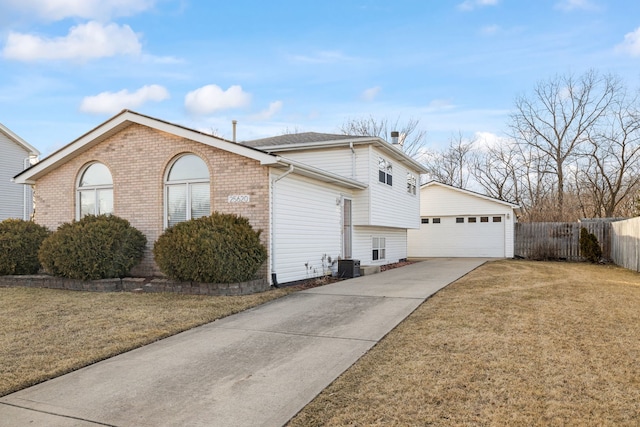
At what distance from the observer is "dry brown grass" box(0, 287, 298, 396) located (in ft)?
15.6

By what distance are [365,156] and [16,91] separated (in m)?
14.4

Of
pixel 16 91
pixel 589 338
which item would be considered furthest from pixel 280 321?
pixel 16 91

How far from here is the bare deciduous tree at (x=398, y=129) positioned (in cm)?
3616

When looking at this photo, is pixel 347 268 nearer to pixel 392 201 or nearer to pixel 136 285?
pixel 392 201

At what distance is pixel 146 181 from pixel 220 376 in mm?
8101

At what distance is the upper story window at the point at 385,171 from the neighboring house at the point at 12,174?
55.8 feet

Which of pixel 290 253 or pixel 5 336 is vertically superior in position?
pixel 290 253

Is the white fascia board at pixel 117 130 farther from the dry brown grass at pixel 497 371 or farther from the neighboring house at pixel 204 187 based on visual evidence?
the dry brown grass at pixel 497 371

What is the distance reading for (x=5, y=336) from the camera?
230 inches

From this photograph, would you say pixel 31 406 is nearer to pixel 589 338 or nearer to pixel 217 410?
pixel 217 410

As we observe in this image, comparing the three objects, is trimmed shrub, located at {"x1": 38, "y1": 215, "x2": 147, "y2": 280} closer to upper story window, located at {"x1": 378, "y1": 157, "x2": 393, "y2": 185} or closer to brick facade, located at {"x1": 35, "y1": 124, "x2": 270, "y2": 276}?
brick facade, located at {"x1": 35, "y1": 124, "x2": 270, "y2": 276}

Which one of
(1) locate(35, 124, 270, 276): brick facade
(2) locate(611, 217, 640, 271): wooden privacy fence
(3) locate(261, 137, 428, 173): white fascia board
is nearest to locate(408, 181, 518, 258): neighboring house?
(2) locate(611, 217, 640, 271): wooden privacy fence

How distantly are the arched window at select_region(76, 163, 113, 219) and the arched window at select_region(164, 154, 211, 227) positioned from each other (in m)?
1.91

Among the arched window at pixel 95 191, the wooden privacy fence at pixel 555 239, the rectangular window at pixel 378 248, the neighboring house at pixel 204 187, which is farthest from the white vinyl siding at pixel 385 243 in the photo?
the arched window at pixel 95 191
